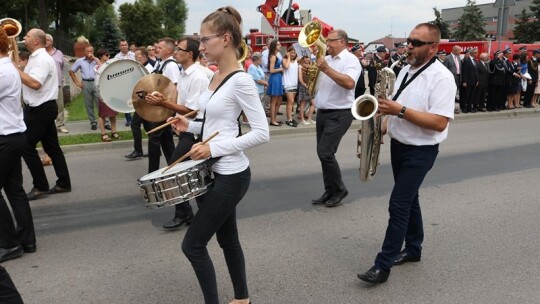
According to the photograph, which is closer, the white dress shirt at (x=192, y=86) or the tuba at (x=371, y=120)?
the tuba at (x=371, y=120)

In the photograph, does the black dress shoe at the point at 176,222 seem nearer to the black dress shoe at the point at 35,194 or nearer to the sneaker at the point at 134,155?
the black dress shoe at the point at 35,194

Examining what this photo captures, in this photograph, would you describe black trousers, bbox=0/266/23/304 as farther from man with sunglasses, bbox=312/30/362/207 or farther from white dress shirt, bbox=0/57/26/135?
man with sunglasses, bbox=312/30/362/207

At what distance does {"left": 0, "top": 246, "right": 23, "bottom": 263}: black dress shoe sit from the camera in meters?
4.34

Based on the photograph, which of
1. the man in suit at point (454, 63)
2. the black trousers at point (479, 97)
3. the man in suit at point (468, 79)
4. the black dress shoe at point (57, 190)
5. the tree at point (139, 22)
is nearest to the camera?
the black dress shoe at point (57, 190)

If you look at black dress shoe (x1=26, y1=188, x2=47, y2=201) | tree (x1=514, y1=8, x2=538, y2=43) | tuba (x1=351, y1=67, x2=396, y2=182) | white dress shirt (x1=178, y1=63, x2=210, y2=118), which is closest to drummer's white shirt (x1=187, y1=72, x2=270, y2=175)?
tuba (x1=351, y1=67, x2=396, y2=182)

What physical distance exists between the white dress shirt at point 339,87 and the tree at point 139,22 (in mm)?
61457

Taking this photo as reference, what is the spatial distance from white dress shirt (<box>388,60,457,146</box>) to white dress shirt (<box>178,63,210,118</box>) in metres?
2.00

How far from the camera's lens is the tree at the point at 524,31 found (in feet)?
176

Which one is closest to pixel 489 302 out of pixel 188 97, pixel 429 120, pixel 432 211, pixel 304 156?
pixel 429 120

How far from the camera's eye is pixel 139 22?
6519cm

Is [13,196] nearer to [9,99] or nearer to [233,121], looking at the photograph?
[9,99]

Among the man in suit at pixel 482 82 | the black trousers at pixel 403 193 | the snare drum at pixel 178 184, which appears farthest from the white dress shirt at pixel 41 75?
the man in suit at pixel 482 82

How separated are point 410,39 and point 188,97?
7.48 feet


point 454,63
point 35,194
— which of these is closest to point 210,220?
point 35,194
